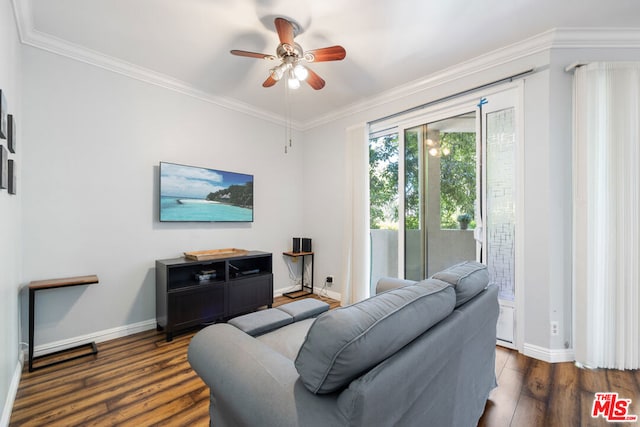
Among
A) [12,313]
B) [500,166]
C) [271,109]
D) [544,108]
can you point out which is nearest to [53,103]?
[12,313]

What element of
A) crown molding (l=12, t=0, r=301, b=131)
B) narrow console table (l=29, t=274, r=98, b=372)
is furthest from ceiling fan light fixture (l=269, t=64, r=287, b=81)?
narrow console table (l=29, t=274, r=98, b=372)

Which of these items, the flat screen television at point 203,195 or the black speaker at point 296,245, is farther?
the black speaker at point 296,245

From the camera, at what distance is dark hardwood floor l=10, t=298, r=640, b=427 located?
1624 mm

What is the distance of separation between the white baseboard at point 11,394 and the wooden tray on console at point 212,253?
1.41 m

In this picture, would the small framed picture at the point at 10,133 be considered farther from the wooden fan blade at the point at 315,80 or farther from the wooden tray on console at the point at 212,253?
the wooden fan blade at the point at 315,80

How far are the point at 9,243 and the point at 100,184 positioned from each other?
1.00 m

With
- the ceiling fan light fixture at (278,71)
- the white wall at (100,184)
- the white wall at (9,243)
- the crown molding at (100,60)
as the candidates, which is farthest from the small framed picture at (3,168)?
the ceiling fan light fixture at (278,71)

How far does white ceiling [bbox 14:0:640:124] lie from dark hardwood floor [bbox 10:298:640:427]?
267 cm

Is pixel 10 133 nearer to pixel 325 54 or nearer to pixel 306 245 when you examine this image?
pixel 325 54

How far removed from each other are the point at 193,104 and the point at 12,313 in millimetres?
2468

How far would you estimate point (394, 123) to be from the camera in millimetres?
3398

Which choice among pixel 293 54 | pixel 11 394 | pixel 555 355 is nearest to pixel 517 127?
pixel 555 355

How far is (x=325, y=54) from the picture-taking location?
2.13 meters

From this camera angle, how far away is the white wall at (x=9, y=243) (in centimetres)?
157
